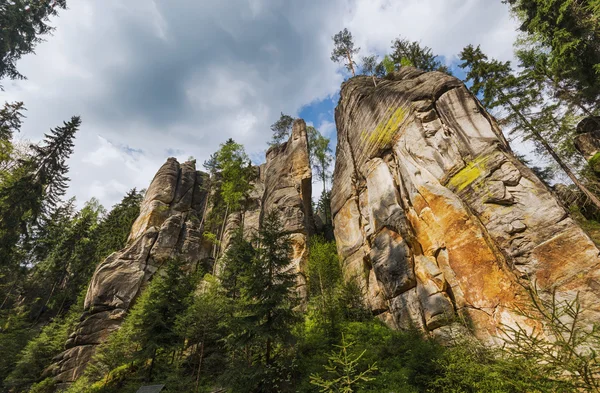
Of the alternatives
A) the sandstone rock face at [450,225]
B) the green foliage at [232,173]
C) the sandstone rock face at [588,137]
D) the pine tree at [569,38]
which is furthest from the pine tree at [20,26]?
the sandstone rock face at [588,137]

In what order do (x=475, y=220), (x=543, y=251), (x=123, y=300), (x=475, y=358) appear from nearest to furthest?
(x=475, y=358), (x=543, y=251), (x=475, y=220), (x=123, y=300)

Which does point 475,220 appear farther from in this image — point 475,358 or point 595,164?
point 595,164

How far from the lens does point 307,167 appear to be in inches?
1151

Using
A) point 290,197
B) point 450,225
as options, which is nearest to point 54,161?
point 290,197

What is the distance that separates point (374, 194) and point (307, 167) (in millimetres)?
12183

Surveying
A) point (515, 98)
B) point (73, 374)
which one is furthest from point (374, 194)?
point (73, 374)

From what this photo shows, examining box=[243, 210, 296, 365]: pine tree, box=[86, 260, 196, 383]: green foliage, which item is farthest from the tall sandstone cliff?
box=[243, 210, 296, 365]: pine tree

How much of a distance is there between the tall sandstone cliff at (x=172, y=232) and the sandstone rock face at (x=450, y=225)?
7.64 m

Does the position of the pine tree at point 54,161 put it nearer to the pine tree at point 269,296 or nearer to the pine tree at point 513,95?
the pine tree at point 269,296

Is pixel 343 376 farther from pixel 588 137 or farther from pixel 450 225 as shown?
pixel 588 137

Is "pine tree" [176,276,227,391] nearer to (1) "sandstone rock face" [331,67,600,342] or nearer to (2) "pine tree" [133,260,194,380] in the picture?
(2) "pine tree" [133,260,194,380]

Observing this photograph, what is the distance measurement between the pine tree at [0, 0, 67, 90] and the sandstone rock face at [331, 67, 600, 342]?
26.1 metres

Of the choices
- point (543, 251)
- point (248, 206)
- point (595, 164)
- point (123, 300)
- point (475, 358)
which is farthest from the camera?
point (248, 206)

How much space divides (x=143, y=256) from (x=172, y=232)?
3829 millimetres
